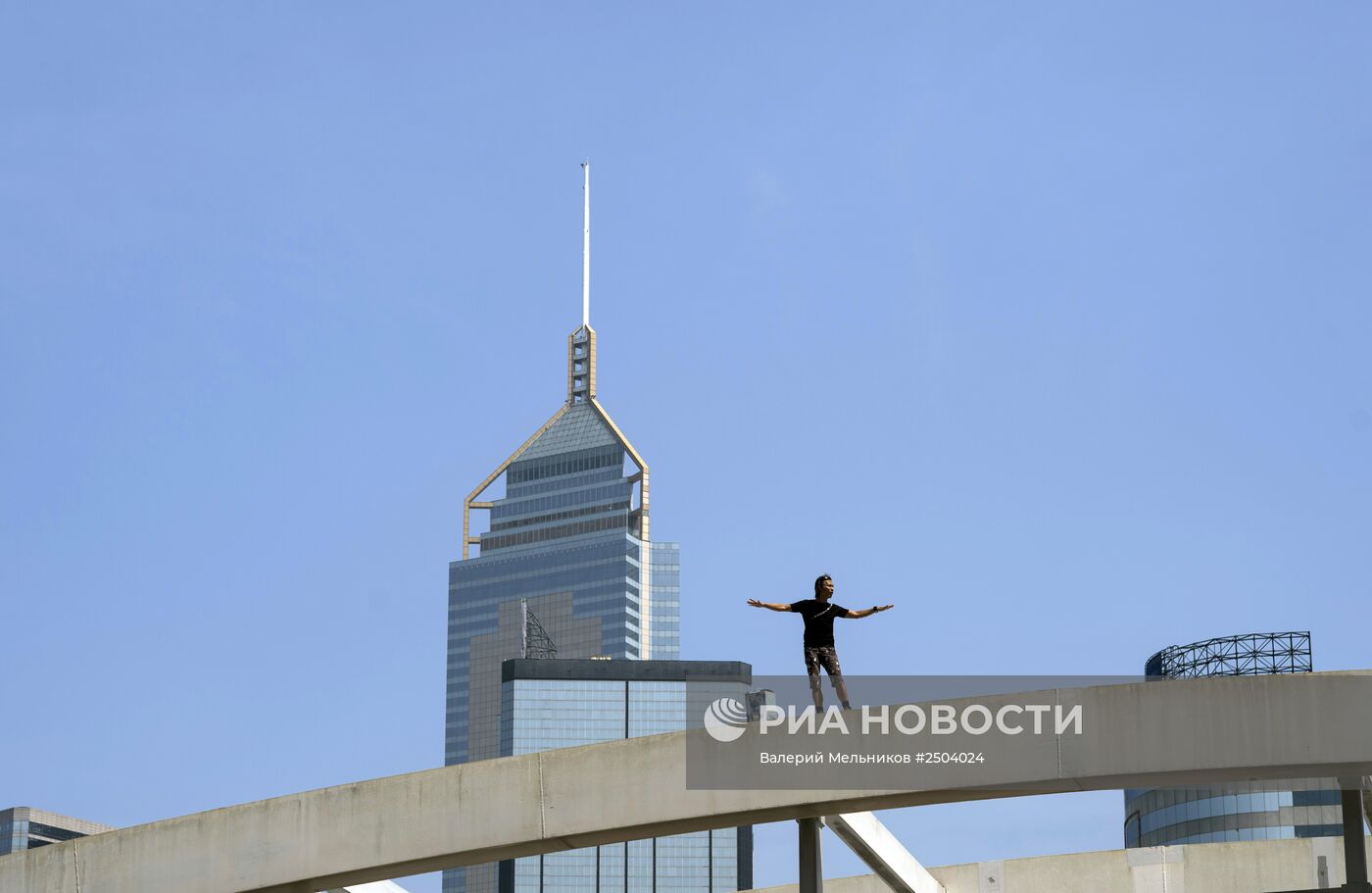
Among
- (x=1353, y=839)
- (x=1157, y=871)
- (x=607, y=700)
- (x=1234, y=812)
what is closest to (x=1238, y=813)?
(x=1234, y=812)

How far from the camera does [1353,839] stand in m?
20.8

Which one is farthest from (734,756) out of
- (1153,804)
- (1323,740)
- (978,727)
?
(1153,804)

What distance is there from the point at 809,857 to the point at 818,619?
322 cm

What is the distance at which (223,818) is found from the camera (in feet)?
70.1

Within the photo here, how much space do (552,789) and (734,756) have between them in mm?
2100

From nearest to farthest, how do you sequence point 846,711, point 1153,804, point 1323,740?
point 1323,740 < point 846,711 < point 1153,804

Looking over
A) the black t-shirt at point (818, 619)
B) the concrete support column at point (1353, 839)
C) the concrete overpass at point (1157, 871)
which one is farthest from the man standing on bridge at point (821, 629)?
the concrete overpass at point (1157, 871)

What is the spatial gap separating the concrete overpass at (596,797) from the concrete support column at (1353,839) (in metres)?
2.30

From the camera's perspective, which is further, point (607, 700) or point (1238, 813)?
point (607, 700)

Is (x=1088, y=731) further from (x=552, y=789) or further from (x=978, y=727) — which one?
(x=552, y=789)

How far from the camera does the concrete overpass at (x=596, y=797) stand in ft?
60.6

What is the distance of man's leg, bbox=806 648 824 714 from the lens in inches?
763

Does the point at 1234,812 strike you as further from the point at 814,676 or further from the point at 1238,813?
the point at 814,676

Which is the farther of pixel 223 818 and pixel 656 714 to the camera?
pixel 656 714
